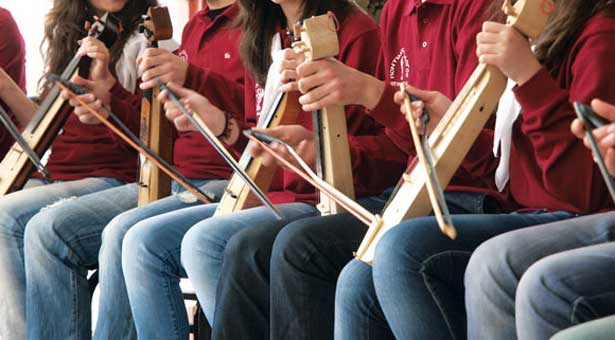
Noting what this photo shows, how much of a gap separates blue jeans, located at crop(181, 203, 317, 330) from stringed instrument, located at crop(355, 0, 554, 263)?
0.37 metres

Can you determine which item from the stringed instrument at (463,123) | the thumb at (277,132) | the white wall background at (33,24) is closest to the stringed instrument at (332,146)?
the thumb at (277,132)

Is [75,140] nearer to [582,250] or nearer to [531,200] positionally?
[531,200]

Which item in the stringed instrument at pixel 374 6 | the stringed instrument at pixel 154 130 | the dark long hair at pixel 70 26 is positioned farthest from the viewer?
the dark long hair at pixel 70 26

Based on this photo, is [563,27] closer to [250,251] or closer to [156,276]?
[250,251]

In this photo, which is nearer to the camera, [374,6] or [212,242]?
[212,242]

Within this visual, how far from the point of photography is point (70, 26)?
264 centimetres

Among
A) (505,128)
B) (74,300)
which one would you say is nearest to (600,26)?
(505,128)

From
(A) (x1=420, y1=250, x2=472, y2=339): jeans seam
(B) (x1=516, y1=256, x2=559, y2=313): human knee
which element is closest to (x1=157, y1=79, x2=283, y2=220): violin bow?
(A) (x1=420, y1=250, x2=472, y2=339): jeans seam

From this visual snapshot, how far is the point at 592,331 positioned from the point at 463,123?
16.7 inches

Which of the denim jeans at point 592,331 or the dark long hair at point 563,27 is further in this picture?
the dark long hair at point 563,27

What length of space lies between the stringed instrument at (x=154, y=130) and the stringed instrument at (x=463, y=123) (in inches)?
34.6

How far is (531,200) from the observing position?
1521 mm

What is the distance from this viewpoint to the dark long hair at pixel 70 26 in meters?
2.59

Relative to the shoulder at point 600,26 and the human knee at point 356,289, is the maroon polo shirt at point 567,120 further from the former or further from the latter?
the human knee at point 356,289
